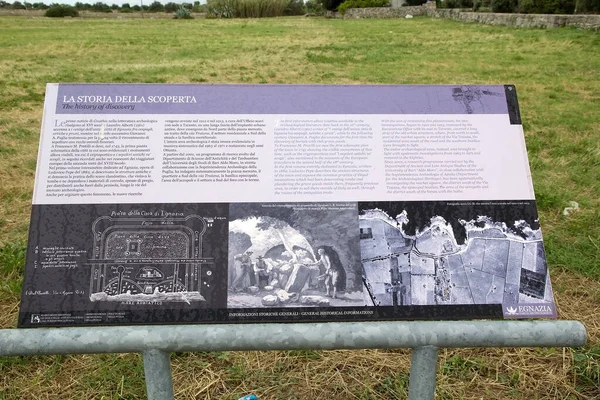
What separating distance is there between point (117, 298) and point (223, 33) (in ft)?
60.9

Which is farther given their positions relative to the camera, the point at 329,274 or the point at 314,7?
the point at 314,7

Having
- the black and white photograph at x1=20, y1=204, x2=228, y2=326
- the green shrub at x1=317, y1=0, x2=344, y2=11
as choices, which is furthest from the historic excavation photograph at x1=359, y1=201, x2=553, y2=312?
the green shrub at x1=317, y1=0, x2=344, y2=11

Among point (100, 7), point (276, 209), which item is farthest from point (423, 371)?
point (100, 7)

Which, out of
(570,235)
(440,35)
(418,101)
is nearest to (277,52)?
(440,35)

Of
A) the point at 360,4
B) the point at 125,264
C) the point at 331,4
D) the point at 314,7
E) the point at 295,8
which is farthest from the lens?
the point at 295,8

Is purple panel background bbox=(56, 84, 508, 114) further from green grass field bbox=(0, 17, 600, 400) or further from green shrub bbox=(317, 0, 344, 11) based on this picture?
green shrub bbox=(317, 0, 344, 11)

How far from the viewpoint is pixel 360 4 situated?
35.8 metres

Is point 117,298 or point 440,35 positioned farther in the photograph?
point 440,35

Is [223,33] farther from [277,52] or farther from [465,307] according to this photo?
[465,307]

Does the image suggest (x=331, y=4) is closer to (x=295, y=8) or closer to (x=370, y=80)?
(x=295, y=8)

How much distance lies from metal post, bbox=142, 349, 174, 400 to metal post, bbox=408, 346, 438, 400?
730mm

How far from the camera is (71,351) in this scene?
1399 millimetres

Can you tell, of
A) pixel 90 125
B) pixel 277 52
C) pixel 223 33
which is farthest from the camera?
pixel 223 33

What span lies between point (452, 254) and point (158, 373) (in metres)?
1.07
